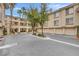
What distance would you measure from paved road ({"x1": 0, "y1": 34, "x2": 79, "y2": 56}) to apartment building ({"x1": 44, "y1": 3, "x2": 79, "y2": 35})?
295 millimetres

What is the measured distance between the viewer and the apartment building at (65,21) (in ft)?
10.3

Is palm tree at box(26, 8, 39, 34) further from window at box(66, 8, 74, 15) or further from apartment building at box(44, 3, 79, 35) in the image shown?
window at box(66, 8, 74, 15)

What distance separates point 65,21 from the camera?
3264mm

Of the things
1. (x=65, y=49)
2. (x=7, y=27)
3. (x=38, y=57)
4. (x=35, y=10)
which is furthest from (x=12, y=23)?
(x=65, y=49)

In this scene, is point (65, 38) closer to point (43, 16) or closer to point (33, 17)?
point (43, 16)

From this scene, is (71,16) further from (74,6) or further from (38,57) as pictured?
(38,57)

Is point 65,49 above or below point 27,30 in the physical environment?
below

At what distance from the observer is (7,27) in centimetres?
319

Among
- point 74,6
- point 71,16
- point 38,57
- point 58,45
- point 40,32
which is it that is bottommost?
point 38,57

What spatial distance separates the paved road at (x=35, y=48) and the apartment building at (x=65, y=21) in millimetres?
295

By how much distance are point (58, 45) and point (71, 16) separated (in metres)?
0.64

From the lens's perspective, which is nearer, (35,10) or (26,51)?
(26,51)

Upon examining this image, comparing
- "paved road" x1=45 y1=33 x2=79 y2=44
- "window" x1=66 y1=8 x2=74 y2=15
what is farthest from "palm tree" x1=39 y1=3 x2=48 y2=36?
"window" x1=66 y1=8 x2=74 y2=15

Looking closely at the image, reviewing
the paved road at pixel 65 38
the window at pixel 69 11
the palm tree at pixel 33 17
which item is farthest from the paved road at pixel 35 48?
the window at pixel 69 11
